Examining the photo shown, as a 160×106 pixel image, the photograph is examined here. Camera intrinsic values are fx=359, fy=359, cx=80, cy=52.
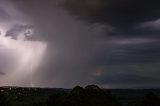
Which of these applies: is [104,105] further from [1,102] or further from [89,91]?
[1,102]

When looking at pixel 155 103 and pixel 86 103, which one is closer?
pixel 86 103

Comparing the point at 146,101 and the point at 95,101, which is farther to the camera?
the point at 146,101

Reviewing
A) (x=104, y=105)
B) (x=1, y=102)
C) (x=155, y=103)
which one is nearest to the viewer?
(x=104, y=105)

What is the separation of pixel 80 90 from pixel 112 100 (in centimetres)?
791

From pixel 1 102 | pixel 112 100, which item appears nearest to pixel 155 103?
pixel 112 100

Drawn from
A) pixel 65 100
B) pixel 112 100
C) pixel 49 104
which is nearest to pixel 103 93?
pixel 112 100

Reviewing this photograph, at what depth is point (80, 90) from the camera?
279 ft

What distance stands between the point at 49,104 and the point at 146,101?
111 ft

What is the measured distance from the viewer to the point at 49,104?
110875mm

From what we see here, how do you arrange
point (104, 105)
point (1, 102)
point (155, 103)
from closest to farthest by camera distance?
1. point (104, 105)
2. point (155, 103)
3. point (1, 102)

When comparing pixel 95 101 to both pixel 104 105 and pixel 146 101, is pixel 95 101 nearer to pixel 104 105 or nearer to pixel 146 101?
pixel 104 105

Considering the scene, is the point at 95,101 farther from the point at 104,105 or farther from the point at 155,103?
the point at 155,103

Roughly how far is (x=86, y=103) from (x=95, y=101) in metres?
2.43

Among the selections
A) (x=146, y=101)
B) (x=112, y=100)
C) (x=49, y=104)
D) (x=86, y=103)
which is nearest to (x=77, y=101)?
(x=86, y=103)
